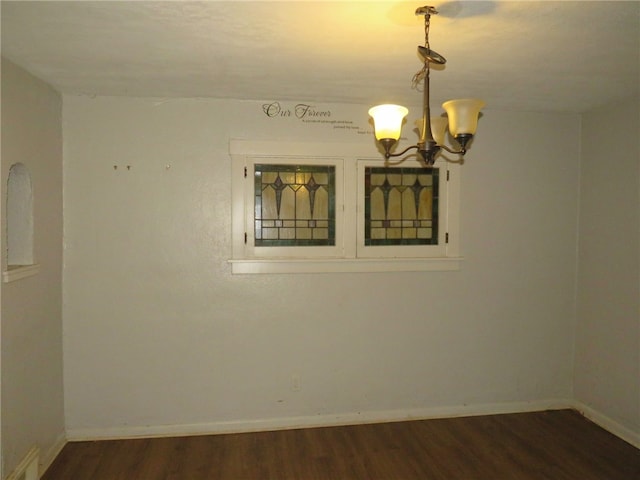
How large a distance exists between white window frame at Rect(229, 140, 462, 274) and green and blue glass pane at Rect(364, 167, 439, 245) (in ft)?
0.17

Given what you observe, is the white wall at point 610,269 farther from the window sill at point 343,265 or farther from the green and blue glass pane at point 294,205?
the green and blue glass pane at point 294,205

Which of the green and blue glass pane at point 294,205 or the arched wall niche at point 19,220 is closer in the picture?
the arched wall niche at point 19,220

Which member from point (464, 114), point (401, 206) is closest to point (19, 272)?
point (464, 114)

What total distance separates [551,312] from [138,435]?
10.6ft

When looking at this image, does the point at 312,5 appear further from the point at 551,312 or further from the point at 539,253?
the point at 551,312

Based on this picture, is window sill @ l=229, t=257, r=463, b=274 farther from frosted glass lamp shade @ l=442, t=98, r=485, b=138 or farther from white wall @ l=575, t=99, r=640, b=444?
frosted glass lamp shade @ l=442, t=98, r=485, b=138

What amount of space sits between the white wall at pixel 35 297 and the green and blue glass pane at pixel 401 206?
82.8 inches

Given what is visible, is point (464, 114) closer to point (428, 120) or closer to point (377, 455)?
point (428, 120)

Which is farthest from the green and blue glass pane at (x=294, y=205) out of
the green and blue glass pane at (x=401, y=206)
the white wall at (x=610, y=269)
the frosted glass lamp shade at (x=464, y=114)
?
the white wall at (x=610, y=269)

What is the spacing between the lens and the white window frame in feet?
9.95

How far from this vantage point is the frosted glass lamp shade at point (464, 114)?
163 centimetres

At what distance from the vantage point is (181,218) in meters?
2.99

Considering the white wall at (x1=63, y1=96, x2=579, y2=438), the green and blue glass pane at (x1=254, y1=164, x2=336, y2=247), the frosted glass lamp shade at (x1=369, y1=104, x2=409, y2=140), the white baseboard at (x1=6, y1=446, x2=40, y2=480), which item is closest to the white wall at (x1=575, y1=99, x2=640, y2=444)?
the white wall at (x1=63, y1=96, x2=579, y2=438)

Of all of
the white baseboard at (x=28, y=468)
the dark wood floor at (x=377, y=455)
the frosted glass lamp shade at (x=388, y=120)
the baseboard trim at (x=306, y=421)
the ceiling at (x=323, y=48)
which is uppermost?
the ceiling at (x=323, y=48)
